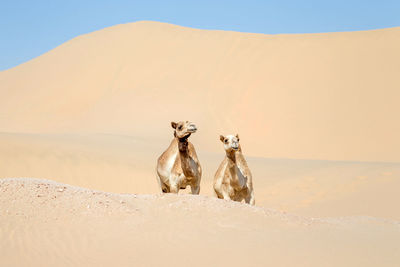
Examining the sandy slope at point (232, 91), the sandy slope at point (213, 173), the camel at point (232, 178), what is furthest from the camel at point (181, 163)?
the sandy slope at point (232, 91)

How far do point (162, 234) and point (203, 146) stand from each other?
2926 centimetres

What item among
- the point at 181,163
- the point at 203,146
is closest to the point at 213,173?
the point at 203,146

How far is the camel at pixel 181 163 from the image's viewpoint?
36.7ft

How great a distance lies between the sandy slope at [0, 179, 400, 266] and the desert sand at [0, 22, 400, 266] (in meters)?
0.03

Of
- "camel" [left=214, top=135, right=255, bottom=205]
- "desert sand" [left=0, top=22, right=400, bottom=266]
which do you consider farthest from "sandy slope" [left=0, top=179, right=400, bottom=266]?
"camel" [left=214, top=135, right=255, bottom=205]

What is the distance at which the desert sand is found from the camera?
8031 millimetres

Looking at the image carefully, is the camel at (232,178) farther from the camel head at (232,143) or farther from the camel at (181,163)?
the camel at (181,163)

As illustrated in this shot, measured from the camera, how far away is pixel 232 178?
11.3 meters

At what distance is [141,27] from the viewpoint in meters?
59.8

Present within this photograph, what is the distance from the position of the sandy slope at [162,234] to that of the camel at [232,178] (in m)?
1.52

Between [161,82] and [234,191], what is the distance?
37.5m

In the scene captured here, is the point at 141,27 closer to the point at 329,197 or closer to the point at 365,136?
the point at 365,136

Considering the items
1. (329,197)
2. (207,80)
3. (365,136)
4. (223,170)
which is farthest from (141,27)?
(223,170)

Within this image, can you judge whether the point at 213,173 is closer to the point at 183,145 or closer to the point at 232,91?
the point at 183,145
